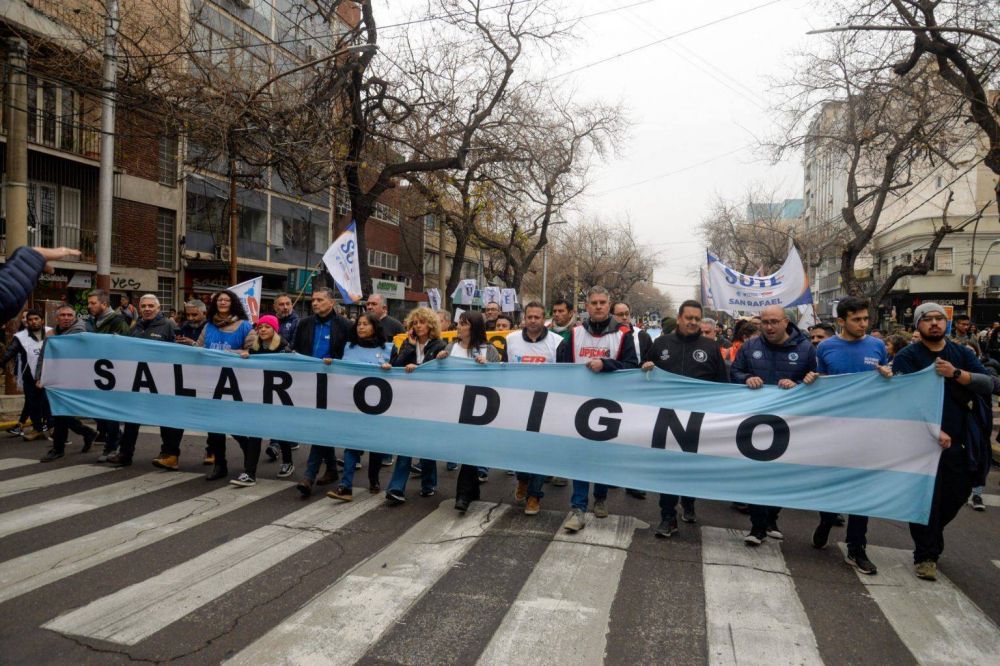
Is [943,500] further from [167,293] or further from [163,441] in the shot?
[167,293]

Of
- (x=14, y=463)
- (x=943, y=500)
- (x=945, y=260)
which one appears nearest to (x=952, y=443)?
(x=943, y=500)

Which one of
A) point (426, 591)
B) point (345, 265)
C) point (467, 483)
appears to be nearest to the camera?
point (426, 591)

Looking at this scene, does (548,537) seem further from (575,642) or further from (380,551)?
(575,642)

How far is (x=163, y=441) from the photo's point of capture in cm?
781

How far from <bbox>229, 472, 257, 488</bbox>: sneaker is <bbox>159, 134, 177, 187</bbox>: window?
21349mm

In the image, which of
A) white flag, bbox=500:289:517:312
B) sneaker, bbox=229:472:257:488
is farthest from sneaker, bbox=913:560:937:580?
white flag, bbox=500:289:517:312

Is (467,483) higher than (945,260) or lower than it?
lower

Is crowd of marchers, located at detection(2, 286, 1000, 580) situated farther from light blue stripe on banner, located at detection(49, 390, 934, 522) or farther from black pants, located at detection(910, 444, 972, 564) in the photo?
light blue stripe on banner, located at detection(49, 390, 934, 522)

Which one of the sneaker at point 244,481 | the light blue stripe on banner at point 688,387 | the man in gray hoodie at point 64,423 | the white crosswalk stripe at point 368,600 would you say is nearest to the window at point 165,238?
the man in gray hoodie at point 64,423

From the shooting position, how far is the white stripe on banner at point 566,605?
3.67 meters

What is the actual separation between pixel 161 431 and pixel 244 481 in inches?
57.6

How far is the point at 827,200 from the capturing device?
64750mm

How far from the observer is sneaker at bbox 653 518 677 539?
5.73 metres

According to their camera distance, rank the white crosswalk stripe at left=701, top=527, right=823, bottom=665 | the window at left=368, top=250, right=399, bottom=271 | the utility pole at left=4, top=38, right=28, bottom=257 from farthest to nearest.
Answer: the window at left=368, top=250, right=399, bottom=271 → the utility pole at left=4, top=38, right=28, bottom=257 → the white crosswalk stripe at left=701, top=527, right=823, bottom=665
